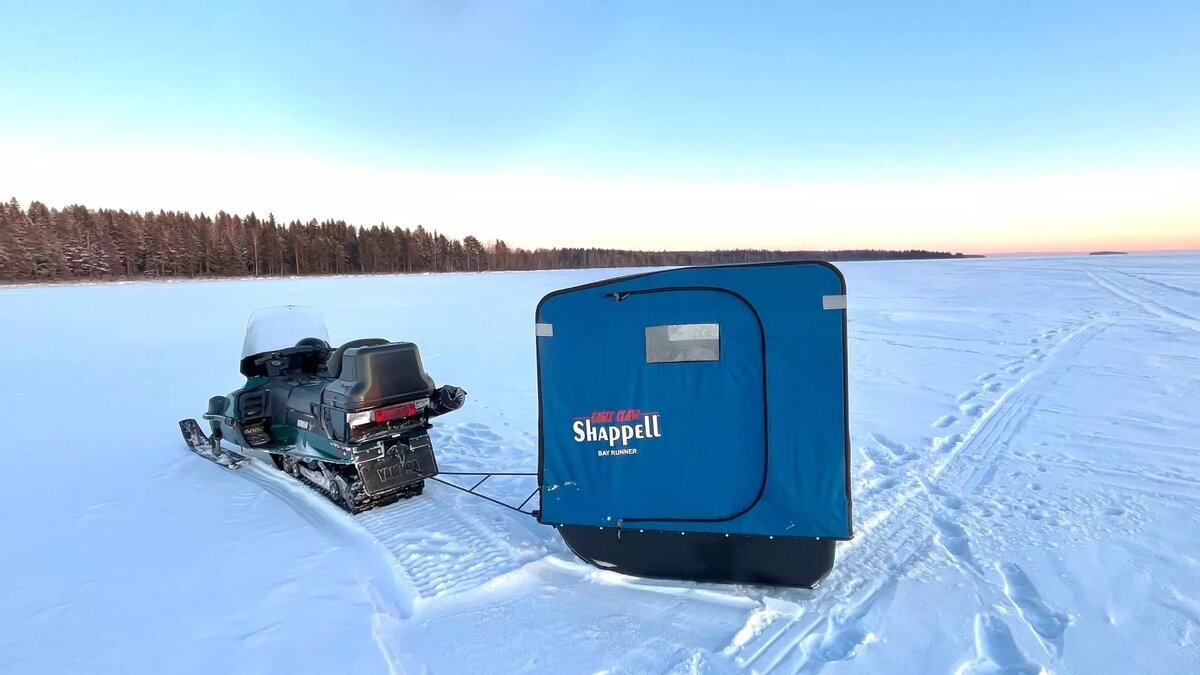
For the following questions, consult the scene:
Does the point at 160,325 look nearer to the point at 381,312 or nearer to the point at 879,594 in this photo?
the point at 381,312

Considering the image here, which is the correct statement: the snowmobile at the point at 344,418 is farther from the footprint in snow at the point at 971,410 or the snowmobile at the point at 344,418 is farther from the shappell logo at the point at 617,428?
the footprint in snow at the point at 971,410

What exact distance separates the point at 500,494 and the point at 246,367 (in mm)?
2924

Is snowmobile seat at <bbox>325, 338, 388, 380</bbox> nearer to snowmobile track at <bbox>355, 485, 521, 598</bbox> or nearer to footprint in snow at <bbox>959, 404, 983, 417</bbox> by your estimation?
snowmobile track at <bbox>355, 485, 521, 598</bbox>

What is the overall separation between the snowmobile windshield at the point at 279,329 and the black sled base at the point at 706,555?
3763 millimetres

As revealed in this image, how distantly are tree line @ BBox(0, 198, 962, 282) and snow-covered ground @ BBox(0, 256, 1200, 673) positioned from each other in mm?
26889

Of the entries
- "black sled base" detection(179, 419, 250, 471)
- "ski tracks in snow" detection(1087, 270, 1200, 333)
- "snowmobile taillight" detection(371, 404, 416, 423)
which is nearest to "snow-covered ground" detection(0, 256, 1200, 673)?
"black sled base" detection(179, 419, 250, 471)

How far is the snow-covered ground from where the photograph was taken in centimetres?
258

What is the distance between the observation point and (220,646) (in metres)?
2.71

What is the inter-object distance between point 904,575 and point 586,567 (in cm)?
176

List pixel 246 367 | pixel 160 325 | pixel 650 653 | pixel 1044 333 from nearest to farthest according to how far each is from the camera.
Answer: pixel 650 653, pixel 246 367, pixel 1044 333, pixel 160 325

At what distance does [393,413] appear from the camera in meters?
4.34

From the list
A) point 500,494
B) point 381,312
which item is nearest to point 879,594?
point 500,494

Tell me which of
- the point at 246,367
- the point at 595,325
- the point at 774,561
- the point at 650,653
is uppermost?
the point at 595,325

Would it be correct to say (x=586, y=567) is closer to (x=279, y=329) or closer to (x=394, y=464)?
(x=394, y=464)
